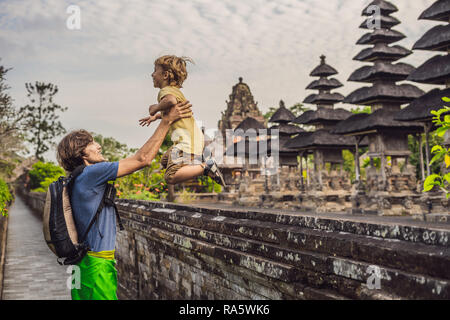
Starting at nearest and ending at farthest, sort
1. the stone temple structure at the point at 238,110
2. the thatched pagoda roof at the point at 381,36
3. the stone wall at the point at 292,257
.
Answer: the stone wall at the point at 292,257, the thatched pagoda roof at the point at 381,36, the stone temple structure at the point at 238,110

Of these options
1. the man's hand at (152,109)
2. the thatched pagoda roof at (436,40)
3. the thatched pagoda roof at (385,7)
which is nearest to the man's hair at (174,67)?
the man's hand at (152,109)

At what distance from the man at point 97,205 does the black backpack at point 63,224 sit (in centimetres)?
4

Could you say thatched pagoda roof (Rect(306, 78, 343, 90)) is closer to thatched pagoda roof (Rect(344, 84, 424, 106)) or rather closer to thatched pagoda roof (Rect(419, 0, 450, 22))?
thatched pagoda roof (Rect(344, 84, 424, 106))

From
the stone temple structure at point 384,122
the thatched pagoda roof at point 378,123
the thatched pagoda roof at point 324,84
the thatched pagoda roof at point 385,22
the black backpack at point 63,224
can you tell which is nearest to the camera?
the black backpack at point 63,224

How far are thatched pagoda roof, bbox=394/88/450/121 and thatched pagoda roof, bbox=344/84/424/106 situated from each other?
13.3 ft

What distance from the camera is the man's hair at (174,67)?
310cm

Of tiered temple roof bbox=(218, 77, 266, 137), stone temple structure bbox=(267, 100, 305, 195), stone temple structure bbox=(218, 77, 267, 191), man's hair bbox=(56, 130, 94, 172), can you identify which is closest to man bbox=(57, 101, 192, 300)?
man's hair bbox=(56, 130, 94, 172)

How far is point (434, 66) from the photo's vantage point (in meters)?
16.0

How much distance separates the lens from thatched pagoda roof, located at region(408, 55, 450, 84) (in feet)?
51.2

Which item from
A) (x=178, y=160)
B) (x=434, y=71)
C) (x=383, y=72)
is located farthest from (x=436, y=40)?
(x=178, y=160)

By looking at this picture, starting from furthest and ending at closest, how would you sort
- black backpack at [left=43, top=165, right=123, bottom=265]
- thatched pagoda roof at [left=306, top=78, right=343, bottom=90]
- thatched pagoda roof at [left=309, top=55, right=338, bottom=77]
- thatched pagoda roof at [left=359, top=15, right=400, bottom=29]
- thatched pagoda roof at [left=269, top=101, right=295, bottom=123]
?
thatched pagoda roof at [left=269, top=101, right=295, bottom=123]
thatched pagoda roof at [left=309, top=55, right=338, bottom=77]
thatched pagoda roof at [left=306, top=78, right=343, bottom=90]
thatched pagoda roof at [left=359, top=15, right=400, bottom=29]
black backpack at [left=43, top=165, right=123, bottom=265]

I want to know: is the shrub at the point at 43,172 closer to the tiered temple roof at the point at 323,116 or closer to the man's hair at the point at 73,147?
the tiered temple roof at the point at 323,116

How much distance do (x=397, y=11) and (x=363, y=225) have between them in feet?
71.6

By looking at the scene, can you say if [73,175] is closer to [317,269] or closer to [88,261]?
[88,261]
